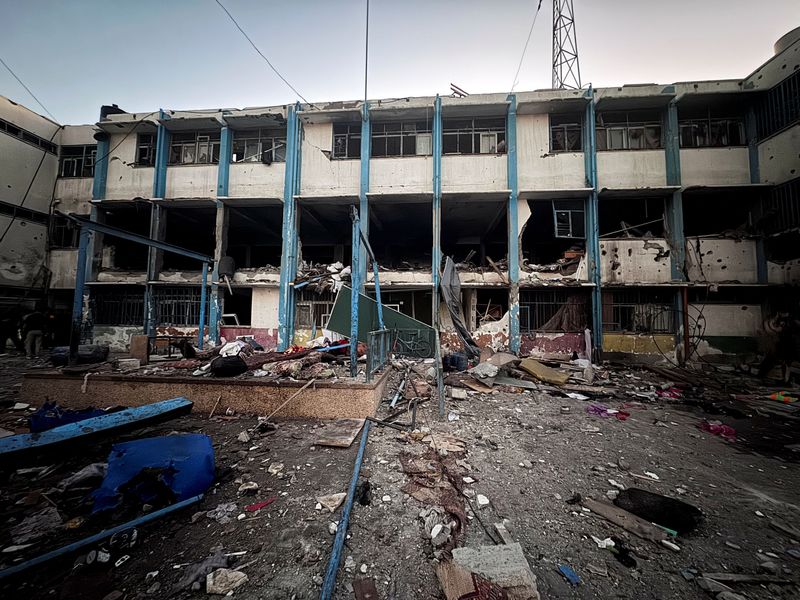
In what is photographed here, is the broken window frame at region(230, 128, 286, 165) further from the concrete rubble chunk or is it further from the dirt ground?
the concrete rubble chunk

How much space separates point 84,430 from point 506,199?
1190cm

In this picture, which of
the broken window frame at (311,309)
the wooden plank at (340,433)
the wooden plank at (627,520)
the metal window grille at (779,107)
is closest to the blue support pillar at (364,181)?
the broken window frame at (311,309)

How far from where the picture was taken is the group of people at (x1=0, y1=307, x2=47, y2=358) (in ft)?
34.7

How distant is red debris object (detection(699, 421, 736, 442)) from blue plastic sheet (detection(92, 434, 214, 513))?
22.2 feet

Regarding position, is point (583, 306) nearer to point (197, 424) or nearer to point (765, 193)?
point (765, 193)

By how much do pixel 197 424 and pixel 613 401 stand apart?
7.66 meters

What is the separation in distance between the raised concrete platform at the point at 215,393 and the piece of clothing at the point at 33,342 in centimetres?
899

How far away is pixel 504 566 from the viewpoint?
1775 millimetres

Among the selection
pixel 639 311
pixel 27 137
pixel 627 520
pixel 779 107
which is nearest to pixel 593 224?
pixel 639 311

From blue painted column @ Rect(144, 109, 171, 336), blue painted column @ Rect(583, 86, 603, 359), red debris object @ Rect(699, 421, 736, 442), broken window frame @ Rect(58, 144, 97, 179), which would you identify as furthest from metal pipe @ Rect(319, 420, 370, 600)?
broken window frame @ Rect(58, 144, 97, 179)

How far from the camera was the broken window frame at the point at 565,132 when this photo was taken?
10.8 meters

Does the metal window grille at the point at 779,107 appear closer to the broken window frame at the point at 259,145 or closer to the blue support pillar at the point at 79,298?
the broken window frame at the point at 259,145

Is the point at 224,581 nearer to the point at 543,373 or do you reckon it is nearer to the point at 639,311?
the point at 543,373

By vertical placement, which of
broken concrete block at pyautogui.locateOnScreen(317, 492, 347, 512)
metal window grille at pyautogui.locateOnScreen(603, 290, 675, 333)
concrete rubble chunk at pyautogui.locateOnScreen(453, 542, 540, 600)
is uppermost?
metal window grille at pyautogui.locateOnScreen(603, 290, 675, 333)
